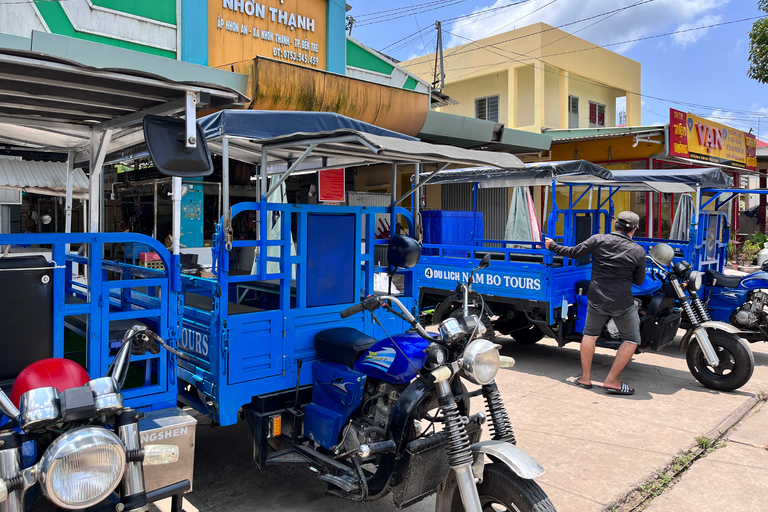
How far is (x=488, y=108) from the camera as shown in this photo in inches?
806

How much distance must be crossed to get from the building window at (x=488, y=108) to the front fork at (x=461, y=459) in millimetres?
18530

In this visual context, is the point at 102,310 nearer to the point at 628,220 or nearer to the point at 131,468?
the point at 131,468

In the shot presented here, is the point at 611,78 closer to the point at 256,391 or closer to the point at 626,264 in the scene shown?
the point at 626,264

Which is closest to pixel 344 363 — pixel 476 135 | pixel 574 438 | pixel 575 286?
pixel 574 438

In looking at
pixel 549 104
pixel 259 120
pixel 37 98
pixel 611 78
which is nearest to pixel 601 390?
pixel 259 120

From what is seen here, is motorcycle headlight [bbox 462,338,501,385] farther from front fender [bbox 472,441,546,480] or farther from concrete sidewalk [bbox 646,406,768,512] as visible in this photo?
concrete sidewalk [bbox 646,406,768,512]

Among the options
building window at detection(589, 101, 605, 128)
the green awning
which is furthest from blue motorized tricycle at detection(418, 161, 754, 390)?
building window at detection(589, 101, 605, 128)

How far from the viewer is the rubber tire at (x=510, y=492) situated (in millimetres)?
2547

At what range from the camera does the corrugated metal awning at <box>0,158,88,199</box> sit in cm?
705

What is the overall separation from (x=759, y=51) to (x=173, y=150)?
14.9 m

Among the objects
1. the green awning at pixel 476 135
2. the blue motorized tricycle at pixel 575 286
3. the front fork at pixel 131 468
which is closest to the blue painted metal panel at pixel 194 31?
the green awning at pixel 476 135

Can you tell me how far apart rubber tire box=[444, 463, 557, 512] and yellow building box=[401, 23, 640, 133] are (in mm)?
16396

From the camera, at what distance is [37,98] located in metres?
2.80

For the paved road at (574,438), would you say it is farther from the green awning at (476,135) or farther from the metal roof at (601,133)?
the metal roof at (601,133)
